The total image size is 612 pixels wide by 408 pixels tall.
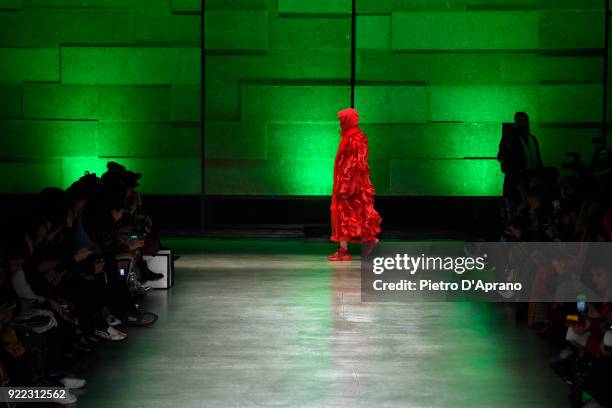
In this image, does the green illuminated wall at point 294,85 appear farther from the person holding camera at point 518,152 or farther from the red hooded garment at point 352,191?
the person holding camera at point 518,152

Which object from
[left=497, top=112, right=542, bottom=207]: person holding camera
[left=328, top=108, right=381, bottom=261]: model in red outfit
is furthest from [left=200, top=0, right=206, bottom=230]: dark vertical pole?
[left=497, top=112, right=542, bottom=207]: person holding camera

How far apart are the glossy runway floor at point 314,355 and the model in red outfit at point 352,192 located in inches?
70.9

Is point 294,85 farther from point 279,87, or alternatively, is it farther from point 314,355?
point 314,355

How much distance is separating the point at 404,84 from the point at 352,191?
2.89 metres

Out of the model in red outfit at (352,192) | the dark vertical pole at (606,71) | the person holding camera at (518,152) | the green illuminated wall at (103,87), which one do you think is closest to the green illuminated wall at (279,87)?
the green illuminated wall at (103,87)

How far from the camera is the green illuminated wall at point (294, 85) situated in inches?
530

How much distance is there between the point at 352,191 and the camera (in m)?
11.1

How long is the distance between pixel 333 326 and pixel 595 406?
108 inches

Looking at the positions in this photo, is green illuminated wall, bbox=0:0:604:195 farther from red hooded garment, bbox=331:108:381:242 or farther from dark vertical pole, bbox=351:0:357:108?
red hooded garment, bbox=331:108:381:242

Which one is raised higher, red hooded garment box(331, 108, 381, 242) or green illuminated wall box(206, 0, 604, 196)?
green illuminated wall box(206, 0, 604, 196)

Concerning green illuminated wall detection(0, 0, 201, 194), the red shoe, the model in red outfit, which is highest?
green illuminated wall detection(0, 0, 201, 194)

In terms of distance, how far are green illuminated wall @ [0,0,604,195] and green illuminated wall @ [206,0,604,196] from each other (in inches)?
0.7

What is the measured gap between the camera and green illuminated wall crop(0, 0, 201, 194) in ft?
44.2

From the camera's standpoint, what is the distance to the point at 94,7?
1346 centimetres
